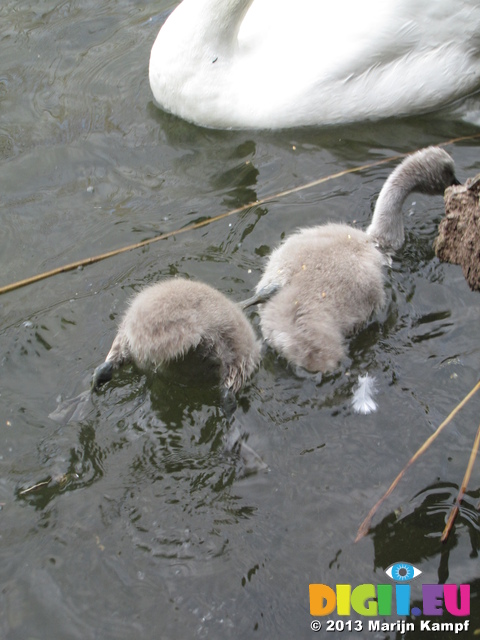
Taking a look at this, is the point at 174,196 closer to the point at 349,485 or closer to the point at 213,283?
the point at 213,283

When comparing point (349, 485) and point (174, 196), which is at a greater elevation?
point (174, 196)

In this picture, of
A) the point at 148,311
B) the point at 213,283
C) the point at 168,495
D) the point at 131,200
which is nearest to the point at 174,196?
the point at 131,200

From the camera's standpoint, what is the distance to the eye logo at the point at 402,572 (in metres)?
2.66

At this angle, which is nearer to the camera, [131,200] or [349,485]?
[349,485]

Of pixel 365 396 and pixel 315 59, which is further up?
pixel 315 59

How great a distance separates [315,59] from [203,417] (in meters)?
2.60

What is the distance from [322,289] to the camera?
346cm

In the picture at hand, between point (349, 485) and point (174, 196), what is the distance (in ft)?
7.61

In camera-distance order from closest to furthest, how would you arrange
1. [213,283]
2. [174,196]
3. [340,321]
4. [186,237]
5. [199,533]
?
[199,533] < [340,321] < [213,283] < [186,237] < [174,196]

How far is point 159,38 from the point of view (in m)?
4.98

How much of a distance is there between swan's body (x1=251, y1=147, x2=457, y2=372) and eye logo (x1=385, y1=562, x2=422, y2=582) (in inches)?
37.9

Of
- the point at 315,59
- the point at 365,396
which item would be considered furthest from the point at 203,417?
the point at 315,59

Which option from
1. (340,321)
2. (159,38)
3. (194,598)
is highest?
(159,38)

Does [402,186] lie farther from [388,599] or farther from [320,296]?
[388,599]
